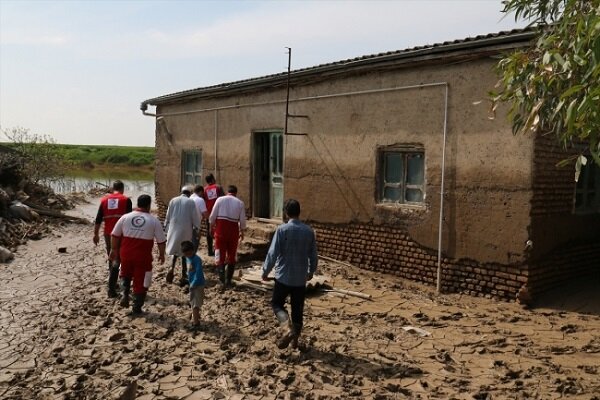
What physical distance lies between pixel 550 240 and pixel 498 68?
3304 mm

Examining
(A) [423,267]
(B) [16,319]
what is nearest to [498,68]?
(A) [423,267]

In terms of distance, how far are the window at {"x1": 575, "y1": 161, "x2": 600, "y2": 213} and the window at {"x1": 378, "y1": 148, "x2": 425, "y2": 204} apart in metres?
2.35

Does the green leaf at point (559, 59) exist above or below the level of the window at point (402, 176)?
above

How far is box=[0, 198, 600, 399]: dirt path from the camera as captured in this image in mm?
4719

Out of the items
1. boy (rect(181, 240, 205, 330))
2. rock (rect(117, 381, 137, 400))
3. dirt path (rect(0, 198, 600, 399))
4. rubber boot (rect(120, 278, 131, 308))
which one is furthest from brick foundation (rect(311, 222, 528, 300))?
rock (rect(117, 381, 137, 400))

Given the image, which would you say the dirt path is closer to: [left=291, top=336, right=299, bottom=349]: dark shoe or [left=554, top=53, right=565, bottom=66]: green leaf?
[left=291, top=336, right=299, bottom=349]: dark shoe

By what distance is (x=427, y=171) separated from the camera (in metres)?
8.26

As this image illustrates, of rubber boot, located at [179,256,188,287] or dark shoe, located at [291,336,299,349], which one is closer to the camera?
dark shoe, located at [291,336,299,349]

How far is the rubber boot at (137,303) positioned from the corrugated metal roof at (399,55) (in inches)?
207

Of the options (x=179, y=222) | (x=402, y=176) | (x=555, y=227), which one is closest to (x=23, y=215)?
(x=179, y=222)

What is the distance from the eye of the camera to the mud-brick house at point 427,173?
23.8ft

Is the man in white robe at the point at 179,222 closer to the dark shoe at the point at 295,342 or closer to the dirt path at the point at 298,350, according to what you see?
the dirt path at the point at 298,350

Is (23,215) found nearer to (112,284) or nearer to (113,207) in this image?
(113,207)

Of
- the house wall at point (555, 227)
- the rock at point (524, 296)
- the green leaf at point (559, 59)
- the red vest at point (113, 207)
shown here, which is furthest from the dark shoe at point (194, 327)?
the green leaf at point (559, 59)
